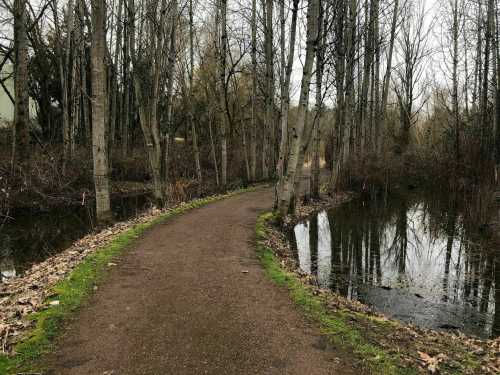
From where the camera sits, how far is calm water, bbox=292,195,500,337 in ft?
23.7

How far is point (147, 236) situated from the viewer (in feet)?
32.7

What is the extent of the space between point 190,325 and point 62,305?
192 centimetres

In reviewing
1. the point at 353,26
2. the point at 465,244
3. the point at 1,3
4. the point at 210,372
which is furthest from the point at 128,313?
the point at 1,3

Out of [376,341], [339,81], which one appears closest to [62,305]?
[376,341]

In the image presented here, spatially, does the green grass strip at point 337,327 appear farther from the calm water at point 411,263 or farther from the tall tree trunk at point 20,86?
the tall tree trunk at point 20,86

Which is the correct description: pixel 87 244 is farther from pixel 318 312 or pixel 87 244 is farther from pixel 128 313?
pixel 318 312

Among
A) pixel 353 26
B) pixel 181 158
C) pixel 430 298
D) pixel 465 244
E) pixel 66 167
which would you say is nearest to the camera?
pixel 430 298

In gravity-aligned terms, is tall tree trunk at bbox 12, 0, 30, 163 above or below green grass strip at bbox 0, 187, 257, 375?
above

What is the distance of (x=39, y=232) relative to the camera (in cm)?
1260

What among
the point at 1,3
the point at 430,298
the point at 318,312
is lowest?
the point at 430,298

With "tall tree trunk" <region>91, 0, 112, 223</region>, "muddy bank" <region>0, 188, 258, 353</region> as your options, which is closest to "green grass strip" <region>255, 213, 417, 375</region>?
"muddy bank" <region>0, 188, 258, 353</region>

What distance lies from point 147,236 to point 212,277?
348 cm

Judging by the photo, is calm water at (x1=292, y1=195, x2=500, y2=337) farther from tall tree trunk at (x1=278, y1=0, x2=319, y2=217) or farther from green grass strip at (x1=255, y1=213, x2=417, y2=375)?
tall tree trunk at (x1=278, y1=0, x2=319, y2=217)

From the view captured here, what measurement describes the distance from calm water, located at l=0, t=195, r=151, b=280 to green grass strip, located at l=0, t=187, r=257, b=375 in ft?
7.50
